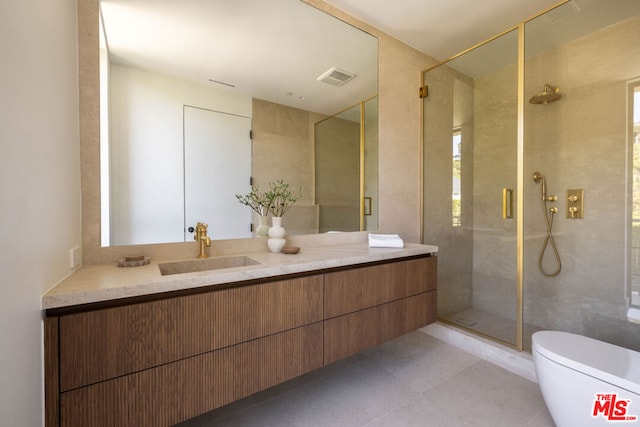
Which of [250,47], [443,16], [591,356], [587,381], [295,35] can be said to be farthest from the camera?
[443,16]

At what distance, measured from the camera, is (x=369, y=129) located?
2346 millimetres

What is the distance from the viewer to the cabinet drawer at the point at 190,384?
92 cm

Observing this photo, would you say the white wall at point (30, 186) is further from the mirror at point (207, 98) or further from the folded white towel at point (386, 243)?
the folded white towel at point (386, 243)

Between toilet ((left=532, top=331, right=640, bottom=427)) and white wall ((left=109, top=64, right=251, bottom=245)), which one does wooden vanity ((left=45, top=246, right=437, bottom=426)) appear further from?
toilet ((left=532, top=331, right=640, bottom=427))

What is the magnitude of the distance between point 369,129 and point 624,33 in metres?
1.93

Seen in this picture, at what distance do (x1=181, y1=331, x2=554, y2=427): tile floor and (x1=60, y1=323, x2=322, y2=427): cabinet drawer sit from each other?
0.38 m

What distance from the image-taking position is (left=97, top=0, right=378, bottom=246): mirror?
141cm

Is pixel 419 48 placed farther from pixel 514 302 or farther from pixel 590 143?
pixel 514 302

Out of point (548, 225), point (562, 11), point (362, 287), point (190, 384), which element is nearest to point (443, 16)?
point (562, 11)

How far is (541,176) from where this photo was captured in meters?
2.35

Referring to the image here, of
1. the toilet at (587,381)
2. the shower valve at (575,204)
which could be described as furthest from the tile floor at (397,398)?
the shower valve at (575,204)

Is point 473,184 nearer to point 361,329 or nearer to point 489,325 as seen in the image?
point 489,325

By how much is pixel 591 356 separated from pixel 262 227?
199cm

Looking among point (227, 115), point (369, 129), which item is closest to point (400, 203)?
point (369, 129)
